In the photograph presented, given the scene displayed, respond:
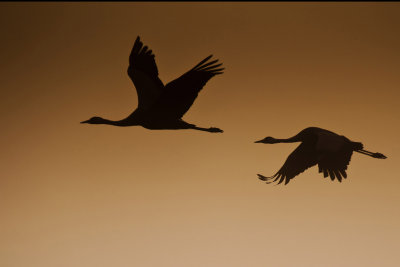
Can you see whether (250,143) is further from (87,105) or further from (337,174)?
(87,105)

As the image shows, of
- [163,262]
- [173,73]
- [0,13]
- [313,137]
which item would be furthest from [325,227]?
[0,13]

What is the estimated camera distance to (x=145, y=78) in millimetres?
3863

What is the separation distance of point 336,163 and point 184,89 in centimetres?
91

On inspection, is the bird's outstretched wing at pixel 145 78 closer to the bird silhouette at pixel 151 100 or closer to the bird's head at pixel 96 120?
the bird silhouette at pixel 151 100

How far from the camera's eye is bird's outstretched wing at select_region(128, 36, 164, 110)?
3840 millimetres

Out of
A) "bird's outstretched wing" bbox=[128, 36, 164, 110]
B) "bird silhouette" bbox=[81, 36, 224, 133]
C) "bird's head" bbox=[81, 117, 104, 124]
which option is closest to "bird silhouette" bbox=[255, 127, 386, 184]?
"bird silhouette" bbox=[81, 36, 224, 133]

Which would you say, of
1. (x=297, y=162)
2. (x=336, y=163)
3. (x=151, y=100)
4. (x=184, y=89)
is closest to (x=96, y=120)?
(x=151, y=100)

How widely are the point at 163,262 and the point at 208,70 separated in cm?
106

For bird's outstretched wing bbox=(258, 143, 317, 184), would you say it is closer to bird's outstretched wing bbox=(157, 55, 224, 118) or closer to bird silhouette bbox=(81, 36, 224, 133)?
bird silhouette bbox=(81, 36, 224, 133)

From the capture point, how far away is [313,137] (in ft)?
13.1

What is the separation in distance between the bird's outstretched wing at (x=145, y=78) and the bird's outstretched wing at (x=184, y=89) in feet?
0.26

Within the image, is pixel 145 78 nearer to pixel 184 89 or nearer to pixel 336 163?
pixel 184 89

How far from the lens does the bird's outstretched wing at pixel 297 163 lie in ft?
13.2

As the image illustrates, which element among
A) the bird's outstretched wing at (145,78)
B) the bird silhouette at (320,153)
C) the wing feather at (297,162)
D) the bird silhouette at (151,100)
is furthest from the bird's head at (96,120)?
the wing feather at (297,162)
